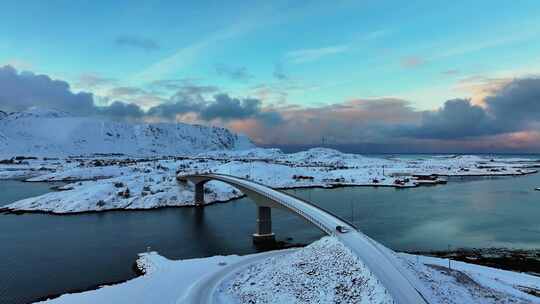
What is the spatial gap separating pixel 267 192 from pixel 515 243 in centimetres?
2981

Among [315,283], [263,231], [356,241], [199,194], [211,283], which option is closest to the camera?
[315,283]

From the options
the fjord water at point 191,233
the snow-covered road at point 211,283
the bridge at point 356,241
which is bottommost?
the fjord water at point 191,233

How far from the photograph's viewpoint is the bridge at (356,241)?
2145 centimetres

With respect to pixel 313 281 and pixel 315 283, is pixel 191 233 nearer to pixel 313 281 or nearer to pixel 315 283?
pixel 313 281

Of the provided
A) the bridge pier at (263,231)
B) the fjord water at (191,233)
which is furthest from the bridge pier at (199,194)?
the bridge pier at (263,231)

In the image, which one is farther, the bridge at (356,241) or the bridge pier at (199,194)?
the bridge pier at (199,194)

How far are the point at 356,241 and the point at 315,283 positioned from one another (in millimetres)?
4991

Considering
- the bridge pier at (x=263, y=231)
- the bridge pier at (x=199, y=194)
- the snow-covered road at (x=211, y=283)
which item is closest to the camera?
the snow-covered road at (x=211, y=283)

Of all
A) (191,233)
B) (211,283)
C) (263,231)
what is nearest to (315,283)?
(211,283)

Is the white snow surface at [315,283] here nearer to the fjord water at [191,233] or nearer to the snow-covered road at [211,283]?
the snow-covered road at [211,283]

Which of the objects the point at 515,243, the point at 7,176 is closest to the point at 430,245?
the point at 515,243

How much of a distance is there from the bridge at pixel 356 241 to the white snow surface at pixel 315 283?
2.07 ft

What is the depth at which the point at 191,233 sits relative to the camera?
2190 inches

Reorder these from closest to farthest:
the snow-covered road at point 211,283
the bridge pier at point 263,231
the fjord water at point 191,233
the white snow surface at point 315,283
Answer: the white snow surface at point 315,283
the snow-covered road at point 211,283
the fjord water at point 191,233
the bridge pier at point 263,231
